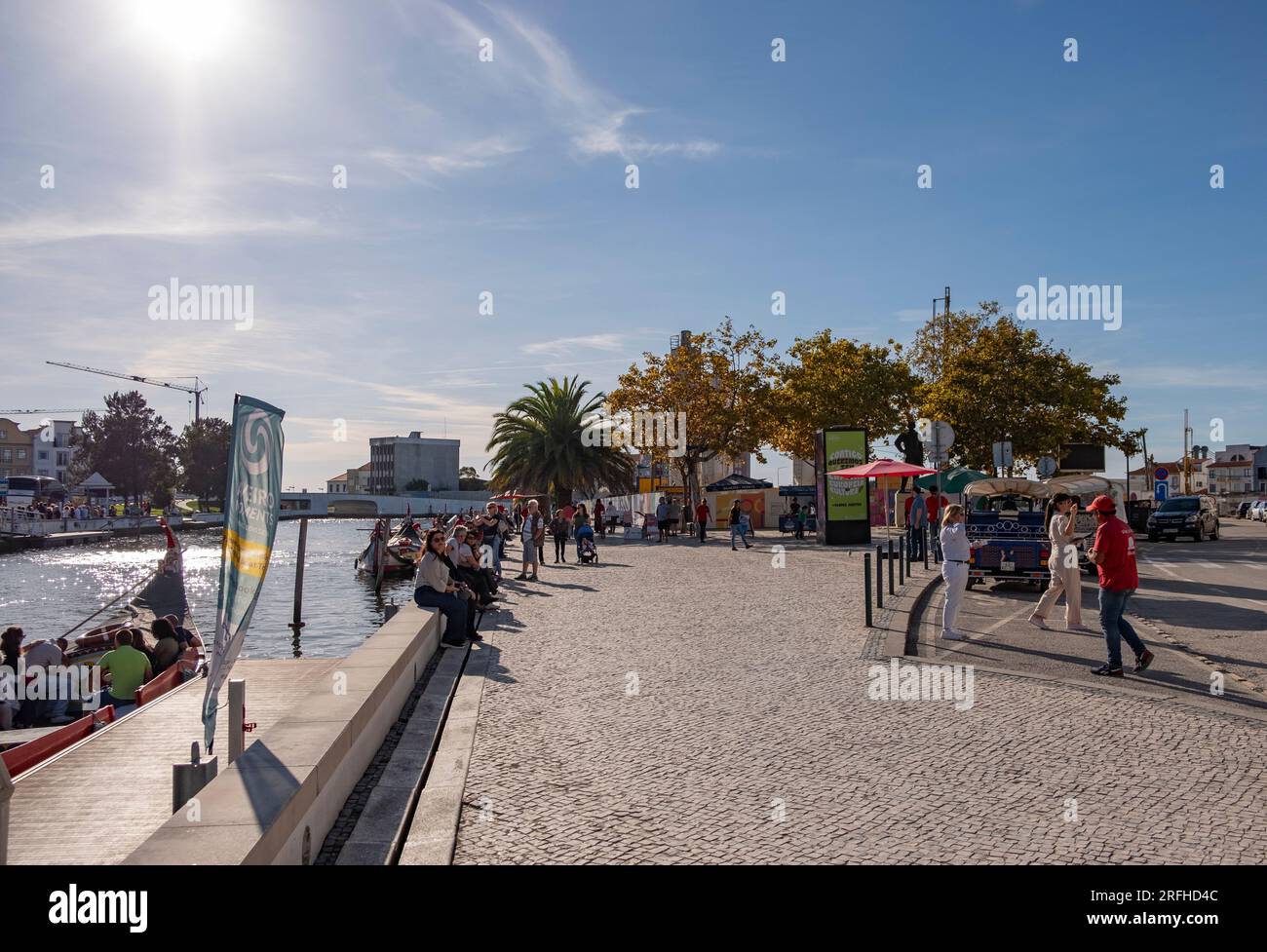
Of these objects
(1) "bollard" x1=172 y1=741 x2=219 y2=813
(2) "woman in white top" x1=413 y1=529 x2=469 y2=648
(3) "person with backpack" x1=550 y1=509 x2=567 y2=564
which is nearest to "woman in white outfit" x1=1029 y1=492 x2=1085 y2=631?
(2) "woman in white top" x1=413 y1=529 x2=469 y2=648

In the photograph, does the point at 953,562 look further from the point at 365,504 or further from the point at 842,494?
the point at 365,504

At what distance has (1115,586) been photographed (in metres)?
9.59

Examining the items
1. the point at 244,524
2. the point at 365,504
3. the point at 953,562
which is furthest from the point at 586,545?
the point at 365,504

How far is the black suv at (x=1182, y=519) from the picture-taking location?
37.0 metres

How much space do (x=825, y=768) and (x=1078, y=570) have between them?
804 cm

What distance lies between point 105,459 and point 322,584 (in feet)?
267

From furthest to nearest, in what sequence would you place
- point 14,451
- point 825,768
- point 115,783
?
point 14,451 < point 115,783 < point 825,768

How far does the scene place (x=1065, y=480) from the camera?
22797mm

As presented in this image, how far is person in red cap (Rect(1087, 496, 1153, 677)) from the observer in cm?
948

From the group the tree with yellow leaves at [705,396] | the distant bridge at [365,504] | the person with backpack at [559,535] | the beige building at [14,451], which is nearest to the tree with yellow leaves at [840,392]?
the tree with yellow leaves at [705,396]

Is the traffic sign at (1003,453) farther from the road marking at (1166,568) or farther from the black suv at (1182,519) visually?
the black suv at (1182,519)

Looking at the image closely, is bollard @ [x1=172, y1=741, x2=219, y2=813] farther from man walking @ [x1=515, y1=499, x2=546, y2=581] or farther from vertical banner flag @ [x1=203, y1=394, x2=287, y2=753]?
man walking @ [x1=515, y1=499, x2=546, y2=581]

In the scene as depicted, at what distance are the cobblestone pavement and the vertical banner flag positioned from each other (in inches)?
72.7
